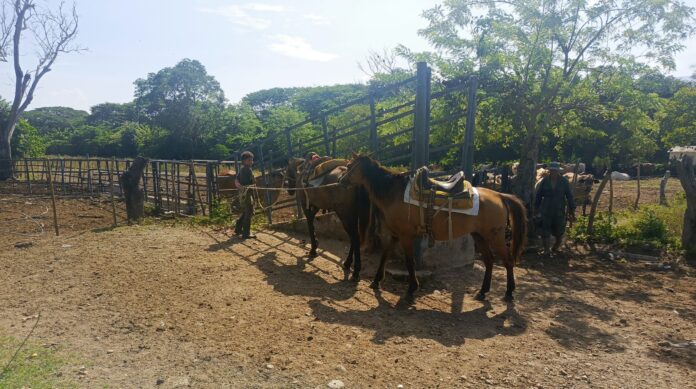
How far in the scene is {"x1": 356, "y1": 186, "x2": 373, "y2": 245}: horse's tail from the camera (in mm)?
6070

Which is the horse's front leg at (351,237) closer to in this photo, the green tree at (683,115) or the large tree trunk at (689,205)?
the large tree trunk at (689,205)

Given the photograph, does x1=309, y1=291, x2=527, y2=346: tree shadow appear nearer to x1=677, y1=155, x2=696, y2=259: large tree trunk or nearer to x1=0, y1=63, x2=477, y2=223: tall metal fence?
x1=0, y1=63, x2=477, y2=223: tall metal fence

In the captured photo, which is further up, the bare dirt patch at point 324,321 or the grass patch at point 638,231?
the grass patch at point 638,231

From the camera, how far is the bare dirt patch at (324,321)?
3355 millimetres

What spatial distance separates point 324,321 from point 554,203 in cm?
517

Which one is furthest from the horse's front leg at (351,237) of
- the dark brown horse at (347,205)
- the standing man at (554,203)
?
the standing man at (554,203)

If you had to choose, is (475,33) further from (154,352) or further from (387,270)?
(154,352)

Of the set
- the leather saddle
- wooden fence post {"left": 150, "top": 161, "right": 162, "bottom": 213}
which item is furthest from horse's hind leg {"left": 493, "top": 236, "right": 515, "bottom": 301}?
wooden fence post {"left": 150, "top": 161, "right": 162, "bottom": 213}

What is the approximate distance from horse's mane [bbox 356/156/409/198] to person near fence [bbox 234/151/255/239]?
2.95 metres

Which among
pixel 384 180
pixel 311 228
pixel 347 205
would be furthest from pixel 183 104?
pixel 384 180

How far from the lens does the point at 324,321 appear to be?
4.37 m

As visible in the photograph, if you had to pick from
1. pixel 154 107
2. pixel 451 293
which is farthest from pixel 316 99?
pixel 451 293

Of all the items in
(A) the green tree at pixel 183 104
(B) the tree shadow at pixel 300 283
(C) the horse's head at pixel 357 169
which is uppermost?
(A) the green tree at pixel 183 104

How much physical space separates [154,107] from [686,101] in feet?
142
